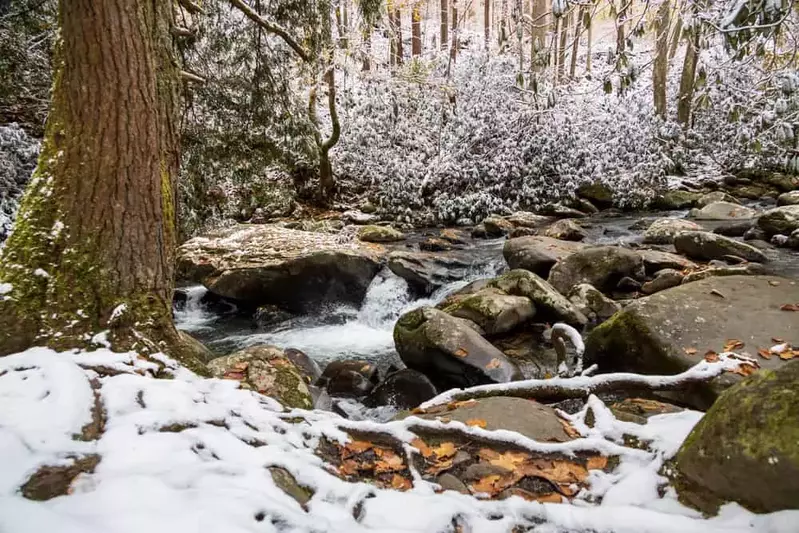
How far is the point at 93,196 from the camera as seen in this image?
91.6 inches

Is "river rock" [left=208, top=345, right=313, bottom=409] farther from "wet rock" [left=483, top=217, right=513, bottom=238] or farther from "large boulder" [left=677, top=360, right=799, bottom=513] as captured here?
"wet rock" [left=483, top=217, right=513, bottom=238]

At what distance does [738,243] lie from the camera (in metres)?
6.70

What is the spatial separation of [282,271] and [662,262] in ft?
18.2

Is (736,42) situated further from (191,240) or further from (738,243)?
(191,240)

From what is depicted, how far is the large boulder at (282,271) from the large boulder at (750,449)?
5.71m

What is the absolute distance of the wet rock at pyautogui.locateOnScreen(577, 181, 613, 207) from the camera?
11828mm

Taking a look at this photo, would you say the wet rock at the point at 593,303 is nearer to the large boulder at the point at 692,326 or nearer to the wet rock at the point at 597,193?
the large boulder at the point at 692,326

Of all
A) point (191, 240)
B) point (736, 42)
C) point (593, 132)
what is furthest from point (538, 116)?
point (736, 42)

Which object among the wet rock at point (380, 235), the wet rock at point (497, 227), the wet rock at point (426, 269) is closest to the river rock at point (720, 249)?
the wet rock at point (426, 269)

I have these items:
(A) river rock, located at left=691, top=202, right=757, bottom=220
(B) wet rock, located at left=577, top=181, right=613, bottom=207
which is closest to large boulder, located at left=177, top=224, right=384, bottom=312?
(B) wet rock, located at left=577, top=181, right=613, bottom=207

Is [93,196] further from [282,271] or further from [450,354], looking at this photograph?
[282,271]

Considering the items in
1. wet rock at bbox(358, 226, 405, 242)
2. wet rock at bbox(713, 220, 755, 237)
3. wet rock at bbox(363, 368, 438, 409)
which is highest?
wet rock at bbox(713, 220, 755, 237)

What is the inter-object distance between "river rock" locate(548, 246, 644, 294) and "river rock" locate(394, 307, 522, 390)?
228 centimetres

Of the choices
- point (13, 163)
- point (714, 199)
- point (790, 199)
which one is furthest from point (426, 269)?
point (790, 199)
